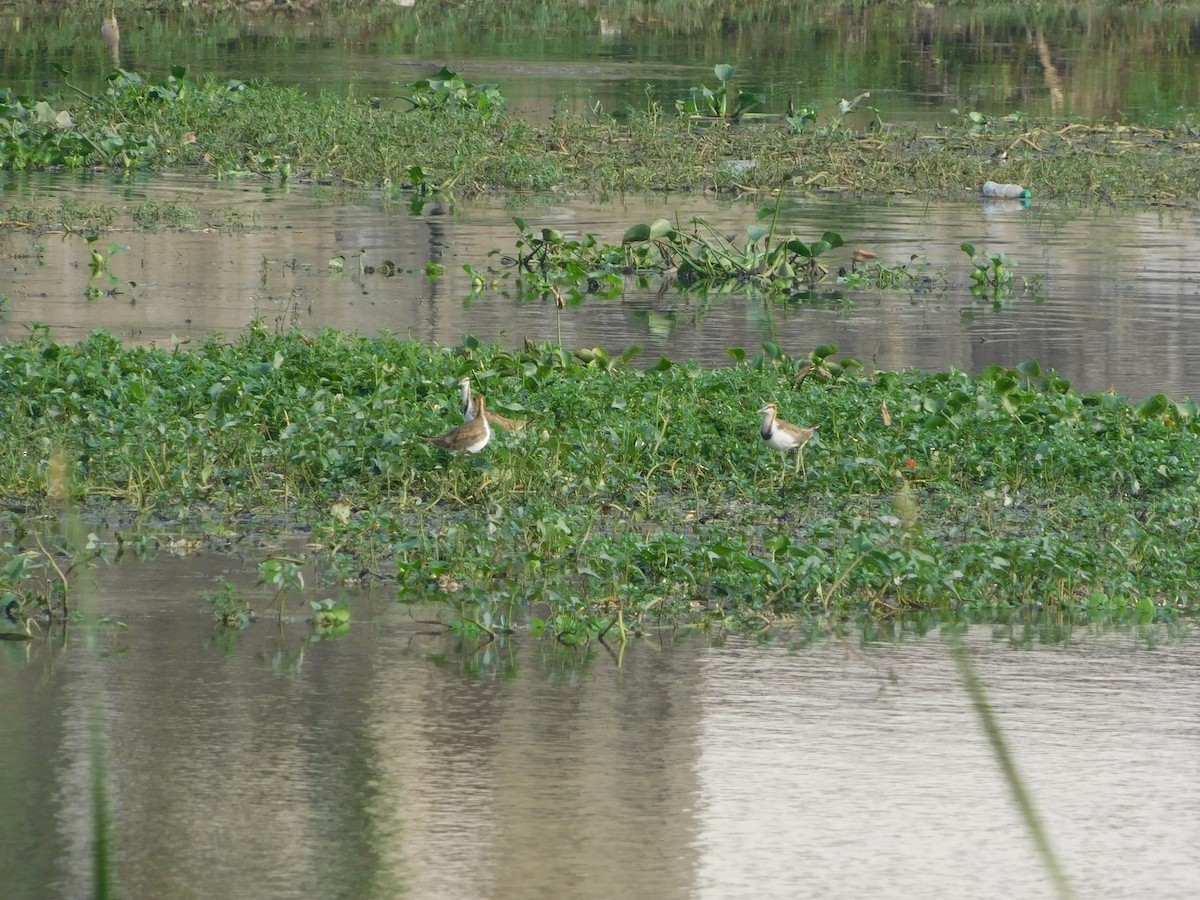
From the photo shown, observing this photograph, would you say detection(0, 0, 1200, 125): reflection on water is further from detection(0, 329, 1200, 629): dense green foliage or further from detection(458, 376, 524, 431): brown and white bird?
detection(458, 376, 524, 431): brown and white bird

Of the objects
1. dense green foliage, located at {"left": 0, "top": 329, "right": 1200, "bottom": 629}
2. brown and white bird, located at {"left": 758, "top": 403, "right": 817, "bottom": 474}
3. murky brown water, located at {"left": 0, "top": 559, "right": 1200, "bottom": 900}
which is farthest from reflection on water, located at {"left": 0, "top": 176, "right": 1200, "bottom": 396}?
murky brown water, located at {"left": 0, "top": 559, "right": 1200, "bottom": 900}

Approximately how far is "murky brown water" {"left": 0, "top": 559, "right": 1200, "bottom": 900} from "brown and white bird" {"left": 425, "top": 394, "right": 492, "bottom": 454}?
47.7 inches

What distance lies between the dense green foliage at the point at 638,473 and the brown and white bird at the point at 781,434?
9 cm

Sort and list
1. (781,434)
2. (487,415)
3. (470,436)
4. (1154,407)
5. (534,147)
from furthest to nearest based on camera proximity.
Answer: (534,147), (1154,407), (487,415), (781,434), (470,436)

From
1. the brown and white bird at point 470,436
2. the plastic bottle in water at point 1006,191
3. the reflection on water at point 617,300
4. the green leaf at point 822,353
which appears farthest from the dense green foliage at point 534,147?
the brown and white bird at point 470,436

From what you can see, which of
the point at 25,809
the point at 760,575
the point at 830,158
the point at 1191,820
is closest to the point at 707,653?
the point at 760,575

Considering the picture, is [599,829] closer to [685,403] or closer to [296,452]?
[296,452]

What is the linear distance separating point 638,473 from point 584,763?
276 cm

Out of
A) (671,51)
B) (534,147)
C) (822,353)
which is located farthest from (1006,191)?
(671,51)

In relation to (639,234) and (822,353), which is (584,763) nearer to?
(822,353)

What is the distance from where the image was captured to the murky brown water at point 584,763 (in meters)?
4.91

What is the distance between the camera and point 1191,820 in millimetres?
5281

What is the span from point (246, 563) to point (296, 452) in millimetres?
924

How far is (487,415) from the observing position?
848cm
